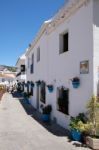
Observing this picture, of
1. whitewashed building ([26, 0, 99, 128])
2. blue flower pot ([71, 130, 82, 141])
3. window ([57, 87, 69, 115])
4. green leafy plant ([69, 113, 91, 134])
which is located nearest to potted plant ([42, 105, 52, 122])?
whitewashed building ([26, 0, 99, 128])

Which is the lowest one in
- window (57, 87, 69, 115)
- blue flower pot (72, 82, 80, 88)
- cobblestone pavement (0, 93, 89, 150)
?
cobblestone pavement (0, 93, 89, 150)

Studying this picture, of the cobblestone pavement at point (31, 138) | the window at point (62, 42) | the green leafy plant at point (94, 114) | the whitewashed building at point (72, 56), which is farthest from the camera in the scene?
the window at point (62, 42)

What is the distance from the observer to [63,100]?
15.6 metres

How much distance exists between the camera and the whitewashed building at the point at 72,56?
11.9 meters

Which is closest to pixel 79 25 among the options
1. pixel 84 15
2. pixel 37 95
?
pixel 84 15

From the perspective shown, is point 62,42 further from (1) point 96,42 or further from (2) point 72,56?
(1) point 96,42

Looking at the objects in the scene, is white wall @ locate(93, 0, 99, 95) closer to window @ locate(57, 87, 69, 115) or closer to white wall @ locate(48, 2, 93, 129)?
white wall @ locate(48, 2, 93, 129)

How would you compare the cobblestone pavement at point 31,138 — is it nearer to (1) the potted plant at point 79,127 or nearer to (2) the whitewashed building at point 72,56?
(1) the potted plant at point 79,127

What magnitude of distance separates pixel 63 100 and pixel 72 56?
2811 mm

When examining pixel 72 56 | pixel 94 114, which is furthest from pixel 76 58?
pixel 94 114

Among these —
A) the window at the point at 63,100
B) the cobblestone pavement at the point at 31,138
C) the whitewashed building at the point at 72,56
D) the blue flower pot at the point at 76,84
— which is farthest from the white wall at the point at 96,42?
the window at the point at 63,100

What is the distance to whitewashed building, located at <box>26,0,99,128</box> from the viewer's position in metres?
11.9

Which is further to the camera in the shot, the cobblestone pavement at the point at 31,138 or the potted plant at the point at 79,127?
the potted plant at the point at 79,127

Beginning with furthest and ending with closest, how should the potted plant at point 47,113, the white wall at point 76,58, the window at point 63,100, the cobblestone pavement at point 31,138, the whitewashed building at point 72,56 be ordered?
the potted plant at point 47,113 < the window at point 63,100 < the white wall at point 76,58 < the whitewashed building at point 72,56 < the cobblestone pavement at point 31,138
